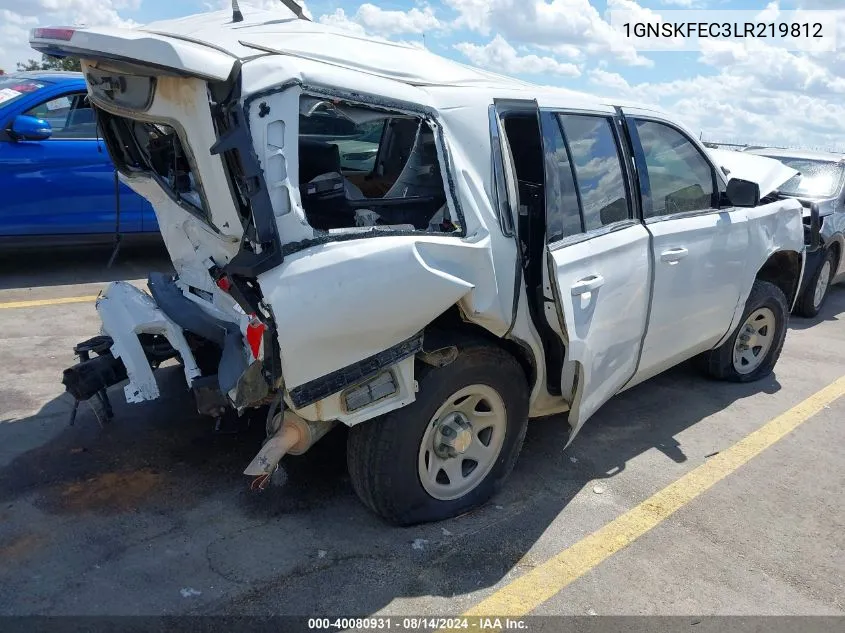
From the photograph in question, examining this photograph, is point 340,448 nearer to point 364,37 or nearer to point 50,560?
point 50,560

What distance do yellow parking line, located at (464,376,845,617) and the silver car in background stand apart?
122 inches

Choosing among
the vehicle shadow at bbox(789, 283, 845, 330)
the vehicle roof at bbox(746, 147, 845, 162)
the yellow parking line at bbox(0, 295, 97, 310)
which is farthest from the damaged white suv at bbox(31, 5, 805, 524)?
the vehicle roof at bbox(746, 147, 845, 162)

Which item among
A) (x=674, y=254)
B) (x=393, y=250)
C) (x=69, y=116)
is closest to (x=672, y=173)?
(x=674, y=254)

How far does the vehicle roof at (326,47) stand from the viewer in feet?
9.64

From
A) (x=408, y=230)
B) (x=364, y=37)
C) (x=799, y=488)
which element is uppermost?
(x=364, y=37)

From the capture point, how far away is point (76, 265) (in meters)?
7.89

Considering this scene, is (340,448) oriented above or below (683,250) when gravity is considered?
below

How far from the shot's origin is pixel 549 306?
132 inches

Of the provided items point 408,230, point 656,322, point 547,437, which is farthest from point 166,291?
point 656,322

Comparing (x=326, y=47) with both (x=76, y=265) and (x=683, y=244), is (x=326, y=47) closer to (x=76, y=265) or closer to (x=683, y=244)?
(x=683, y=244)

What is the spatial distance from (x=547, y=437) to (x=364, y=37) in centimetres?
246

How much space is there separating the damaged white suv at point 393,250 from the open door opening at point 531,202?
0.01 meters

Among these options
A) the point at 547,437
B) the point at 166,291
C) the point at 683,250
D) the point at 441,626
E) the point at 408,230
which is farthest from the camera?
the point at 547,437

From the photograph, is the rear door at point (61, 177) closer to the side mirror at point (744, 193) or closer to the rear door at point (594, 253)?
the rear door at point (594, 253)
